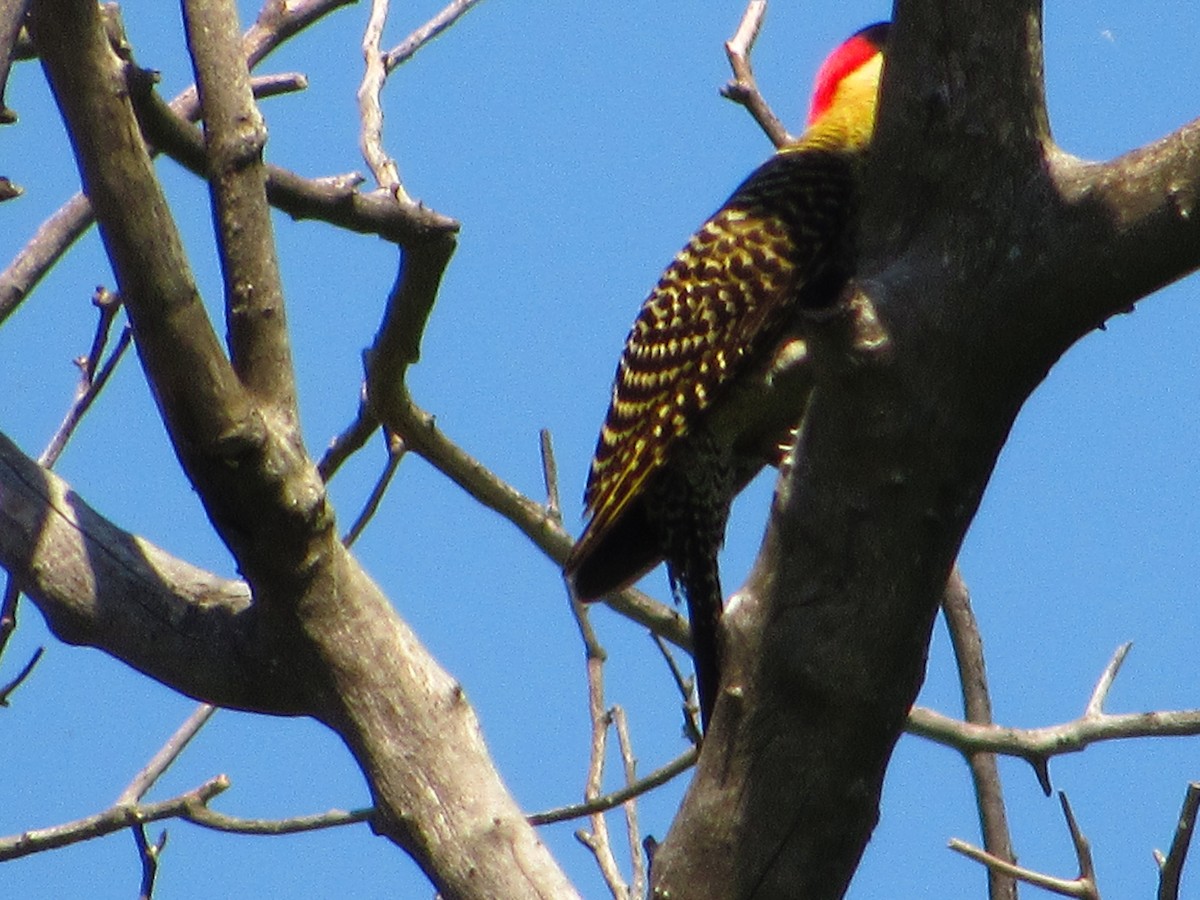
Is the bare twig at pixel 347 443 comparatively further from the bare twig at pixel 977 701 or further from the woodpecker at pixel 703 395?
the bare twig at pixel 977 701

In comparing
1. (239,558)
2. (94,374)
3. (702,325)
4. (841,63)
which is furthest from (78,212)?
(841,63)

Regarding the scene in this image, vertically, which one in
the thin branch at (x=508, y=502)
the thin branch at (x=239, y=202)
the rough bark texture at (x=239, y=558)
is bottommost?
the rough bark texture at (x=239, y=558)

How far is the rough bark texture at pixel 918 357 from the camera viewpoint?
104 inches

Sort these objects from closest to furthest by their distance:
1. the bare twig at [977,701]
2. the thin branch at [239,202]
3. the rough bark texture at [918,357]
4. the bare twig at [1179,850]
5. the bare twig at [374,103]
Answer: the rough bark texture at [918,357], the bare twig at [1179,850], the thin branch at [239,202], the bare twig at [374,103], the bare twig at [977,701]

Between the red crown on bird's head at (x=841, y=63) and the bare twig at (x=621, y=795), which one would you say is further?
the red crown on bird's head at (x=841, y=63)

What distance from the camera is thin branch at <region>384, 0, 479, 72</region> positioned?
173 inches

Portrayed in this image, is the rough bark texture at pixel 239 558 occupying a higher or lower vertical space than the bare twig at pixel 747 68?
lower

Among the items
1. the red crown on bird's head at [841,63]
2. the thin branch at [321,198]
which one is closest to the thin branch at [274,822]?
the thin branch at [321,198]

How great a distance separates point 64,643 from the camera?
3525 mm

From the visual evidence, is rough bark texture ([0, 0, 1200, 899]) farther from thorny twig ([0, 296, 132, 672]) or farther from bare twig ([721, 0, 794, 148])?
bare twig ([721, 0, 794, 148])

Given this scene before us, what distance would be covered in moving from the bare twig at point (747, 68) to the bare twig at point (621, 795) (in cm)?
201

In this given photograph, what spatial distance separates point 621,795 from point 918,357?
4.90 ft

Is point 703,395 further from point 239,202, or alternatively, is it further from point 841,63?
point 841,63

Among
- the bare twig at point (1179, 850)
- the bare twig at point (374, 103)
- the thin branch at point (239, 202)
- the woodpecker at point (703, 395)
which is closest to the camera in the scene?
the bare twig at point (1179, 850)
